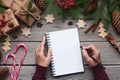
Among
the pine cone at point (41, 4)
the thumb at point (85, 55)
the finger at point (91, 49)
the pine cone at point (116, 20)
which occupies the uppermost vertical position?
the pine cone at point (41, 4)

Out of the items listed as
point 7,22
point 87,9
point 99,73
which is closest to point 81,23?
point 87,9

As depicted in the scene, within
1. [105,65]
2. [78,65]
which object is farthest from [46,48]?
[105,65]

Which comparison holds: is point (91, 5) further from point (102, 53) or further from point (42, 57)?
point (42, 57)

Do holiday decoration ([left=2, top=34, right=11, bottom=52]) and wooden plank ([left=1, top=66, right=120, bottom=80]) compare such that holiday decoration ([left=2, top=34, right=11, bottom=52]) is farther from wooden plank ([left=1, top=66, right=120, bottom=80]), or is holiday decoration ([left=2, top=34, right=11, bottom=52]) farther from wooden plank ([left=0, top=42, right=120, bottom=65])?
wooden plank ([left=1, top=66, right=120, bottom=80])

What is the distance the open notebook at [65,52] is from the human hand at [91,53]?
5 cm

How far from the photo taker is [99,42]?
192cm

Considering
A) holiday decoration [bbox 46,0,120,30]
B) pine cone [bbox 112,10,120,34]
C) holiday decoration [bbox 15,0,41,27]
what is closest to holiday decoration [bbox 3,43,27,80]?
holiday decoration [bbox 15,0,41,27]

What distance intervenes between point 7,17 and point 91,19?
461 millimetres

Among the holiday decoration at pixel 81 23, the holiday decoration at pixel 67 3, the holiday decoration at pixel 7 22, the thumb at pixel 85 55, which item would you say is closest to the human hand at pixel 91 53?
the thumb at pixel 85 55

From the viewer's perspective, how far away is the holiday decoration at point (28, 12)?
188 centimetres

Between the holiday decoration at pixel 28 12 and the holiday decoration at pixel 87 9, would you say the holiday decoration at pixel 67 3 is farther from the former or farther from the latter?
the holiday decoration at pixel 28 12

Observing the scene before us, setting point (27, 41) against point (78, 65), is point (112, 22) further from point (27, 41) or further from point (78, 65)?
point (27, 41)

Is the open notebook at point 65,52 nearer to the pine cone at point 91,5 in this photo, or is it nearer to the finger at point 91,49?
the finger at point 91,49

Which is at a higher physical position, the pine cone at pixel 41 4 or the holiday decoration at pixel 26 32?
the pine cone at pixel 41 4
